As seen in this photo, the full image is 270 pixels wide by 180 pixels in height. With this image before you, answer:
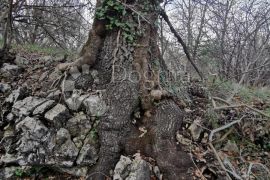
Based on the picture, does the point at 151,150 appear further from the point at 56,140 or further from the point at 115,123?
the point at 56,140

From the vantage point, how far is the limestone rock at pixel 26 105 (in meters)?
3.53

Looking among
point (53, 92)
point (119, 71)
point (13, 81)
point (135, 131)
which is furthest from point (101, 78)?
point (13, 81)

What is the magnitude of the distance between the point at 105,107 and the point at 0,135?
129 centimetres

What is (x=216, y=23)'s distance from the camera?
8.03 meters

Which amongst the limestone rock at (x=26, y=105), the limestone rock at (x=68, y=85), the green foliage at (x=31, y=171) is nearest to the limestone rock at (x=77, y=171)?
the green foliage at (x=31, y=171)

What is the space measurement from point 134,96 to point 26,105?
1.33 metres

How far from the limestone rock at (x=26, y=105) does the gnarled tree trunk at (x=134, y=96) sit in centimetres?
70

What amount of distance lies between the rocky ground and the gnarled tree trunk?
0.10 m

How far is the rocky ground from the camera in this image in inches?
124

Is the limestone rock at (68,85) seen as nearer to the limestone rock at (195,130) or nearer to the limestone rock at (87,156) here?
the limestone rock at (87,156)

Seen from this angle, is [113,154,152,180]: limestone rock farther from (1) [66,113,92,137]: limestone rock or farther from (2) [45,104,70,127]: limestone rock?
(2) [45,104,70,127]: limestone rock

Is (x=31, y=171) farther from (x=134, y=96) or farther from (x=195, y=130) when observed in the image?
(x=195, y=130)

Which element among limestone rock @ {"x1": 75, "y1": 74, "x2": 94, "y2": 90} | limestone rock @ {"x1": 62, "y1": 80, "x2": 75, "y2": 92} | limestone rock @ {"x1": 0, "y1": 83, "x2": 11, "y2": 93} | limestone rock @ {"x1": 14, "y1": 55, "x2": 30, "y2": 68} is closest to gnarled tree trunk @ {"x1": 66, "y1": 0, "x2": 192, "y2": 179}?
limestone rock @ {"x1": 75, "y1": 74, "x2": 94, "y2": 90}

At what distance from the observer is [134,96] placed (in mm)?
3479
